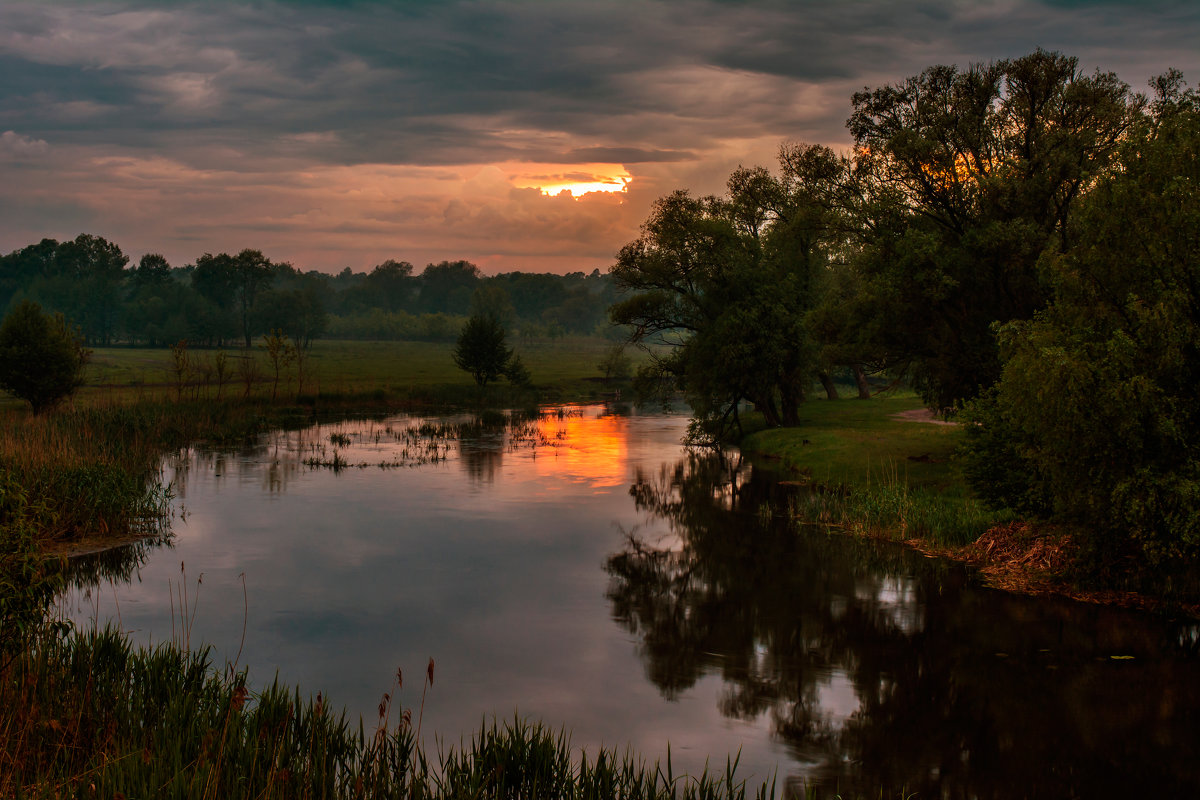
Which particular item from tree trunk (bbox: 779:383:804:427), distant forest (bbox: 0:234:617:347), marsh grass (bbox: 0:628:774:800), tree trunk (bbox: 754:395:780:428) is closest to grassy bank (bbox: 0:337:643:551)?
marsh grass (bbox: 0:628:774:800)

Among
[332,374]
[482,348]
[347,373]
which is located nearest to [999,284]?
[482,348]

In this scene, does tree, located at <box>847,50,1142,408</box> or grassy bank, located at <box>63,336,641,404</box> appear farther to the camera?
grassy bank, located at <box>63,336,641,404</box>

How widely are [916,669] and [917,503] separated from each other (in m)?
13.4

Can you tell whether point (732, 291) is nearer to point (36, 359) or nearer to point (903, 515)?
point (903, 515)

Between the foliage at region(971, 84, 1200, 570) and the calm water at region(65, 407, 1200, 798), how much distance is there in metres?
2.52

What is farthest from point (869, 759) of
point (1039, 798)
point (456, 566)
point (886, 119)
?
point (886, 119)

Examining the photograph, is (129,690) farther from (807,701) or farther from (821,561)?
(821,561)

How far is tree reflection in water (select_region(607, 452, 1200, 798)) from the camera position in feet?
43.2

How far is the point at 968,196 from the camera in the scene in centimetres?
3173

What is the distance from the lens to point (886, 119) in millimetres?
34406

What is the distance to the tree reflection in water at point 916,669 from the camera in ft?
43.2

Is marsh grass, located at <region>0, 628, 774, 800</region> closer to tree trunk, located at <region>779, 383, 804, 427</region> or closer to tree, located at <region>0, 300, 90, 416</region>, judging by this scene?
tree trunk, located at <region>779, 383, 804, 427</region>

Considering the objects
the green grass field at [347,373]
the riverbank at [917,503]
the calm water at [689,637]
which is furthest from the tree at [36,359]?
the riverbank at [917,503]

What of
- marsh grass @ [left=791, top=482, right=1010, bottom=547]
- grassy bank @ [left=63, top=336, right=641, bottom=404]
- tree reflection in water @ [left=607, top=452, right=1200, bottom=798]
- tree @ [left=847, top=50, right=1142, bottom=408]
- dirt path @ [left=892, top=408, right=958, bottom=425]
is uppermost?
tree @ [left=847, top=50, right=1142, bottom=408]
